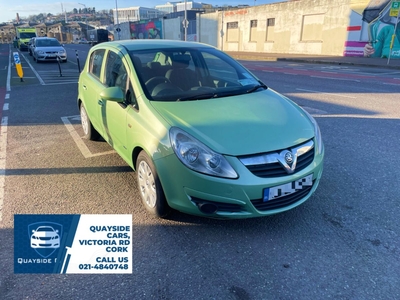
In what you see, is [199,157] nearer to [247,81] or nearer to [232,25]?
[247,81]

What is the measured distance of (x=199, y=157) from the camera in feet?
8.75

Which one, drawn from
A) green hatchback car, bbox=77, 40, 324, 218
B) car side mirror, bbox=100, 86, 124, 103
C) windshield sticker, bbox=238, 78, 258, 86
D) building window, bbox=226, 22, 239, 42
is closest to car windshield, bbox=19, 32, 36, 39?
building window, bbox=226, 22, 239, 42

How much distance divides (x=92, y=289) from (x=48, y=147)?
3.57 m

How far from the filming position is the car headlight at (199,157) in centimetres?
262

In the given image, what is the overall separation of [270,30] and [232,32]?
6.38m

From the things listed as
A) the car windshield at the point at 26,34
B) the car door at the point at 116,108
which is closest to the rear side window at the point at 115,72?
the car door at the point at 116,108

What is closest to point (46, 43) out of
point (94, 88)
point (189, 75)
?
point (94, 88)

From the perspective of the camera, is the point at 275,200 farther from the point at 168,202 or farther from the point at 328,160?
the point at 328,160

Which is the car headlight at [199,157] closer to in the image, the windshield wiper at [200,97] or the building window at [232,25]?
the windshield wiper at [200,97]

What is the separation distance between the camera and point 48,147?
5.30m

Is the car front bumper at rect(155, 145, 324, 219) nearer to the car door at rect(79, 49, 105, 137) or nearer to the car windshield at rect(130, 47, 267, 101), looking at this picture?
the car windshield at rect(130, 47, 267, 101)

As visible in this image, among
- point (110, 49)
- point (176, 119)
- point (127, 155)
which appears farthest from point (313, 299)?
point (110, 49)

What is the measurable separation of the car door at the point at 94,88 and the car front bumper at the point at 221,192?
80.2 inches

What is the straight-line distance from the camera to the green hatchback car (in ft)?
8.70
